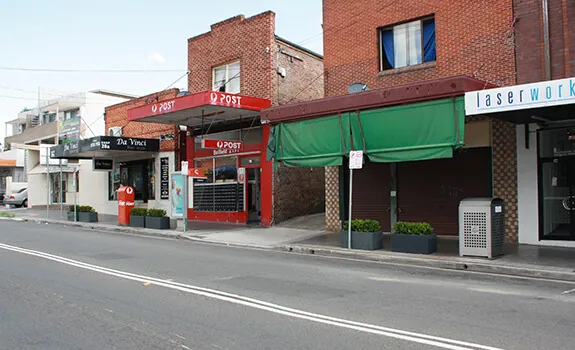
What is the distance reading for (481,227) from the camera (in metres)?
10.5

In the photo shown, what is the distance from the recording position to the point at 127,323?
5852mm

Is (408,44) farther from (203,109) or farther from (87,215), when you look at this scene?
(87,215)

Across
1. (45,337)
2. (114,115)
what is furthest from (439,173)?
(114,115)

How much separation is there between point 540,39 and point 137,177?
21.2 meters

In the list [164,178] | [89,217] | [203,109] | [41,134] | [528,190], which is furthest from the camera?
[41,134]

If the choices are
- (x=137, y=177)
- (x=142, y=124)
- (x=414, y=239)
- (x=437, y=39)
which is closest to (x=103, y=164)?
(x=137, y=177)

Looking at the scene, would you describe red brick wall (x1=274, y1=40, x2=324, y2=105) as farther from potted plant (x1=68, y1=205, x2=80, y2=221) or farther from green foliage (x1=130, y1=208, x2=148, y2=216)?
potted plant (x1=68, y1=205, x2=80, y2=221)

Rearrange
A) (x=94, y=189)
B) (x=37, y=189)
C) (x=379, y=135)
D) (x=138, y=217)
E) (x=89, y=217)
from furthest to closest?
(x=37, y=189)
(x=94, y=189)
(x=89, y=217)
(x=138, y=217)
(x=379, y=135)

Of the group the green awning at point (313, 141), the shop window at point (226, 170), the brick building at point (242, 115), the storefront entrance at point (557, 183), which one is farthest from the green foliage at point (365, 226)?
the shop window at point (226, 170)

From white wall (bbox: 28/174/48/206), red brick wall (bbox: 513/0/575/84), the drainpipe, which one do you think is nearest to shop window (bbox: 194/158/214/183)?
red brick wall (bbox: 513/0/575/84)

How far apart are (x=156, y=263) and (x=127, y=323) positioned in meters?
4.73

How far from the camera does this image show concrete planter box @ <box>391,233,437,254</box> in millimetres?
11266

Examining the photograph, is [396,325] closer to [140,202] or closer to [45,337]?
[45,337]

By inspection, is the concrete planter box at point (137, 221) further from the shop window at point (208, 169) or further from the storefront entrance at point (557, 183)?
the storefront entrance at point (557, 183)
